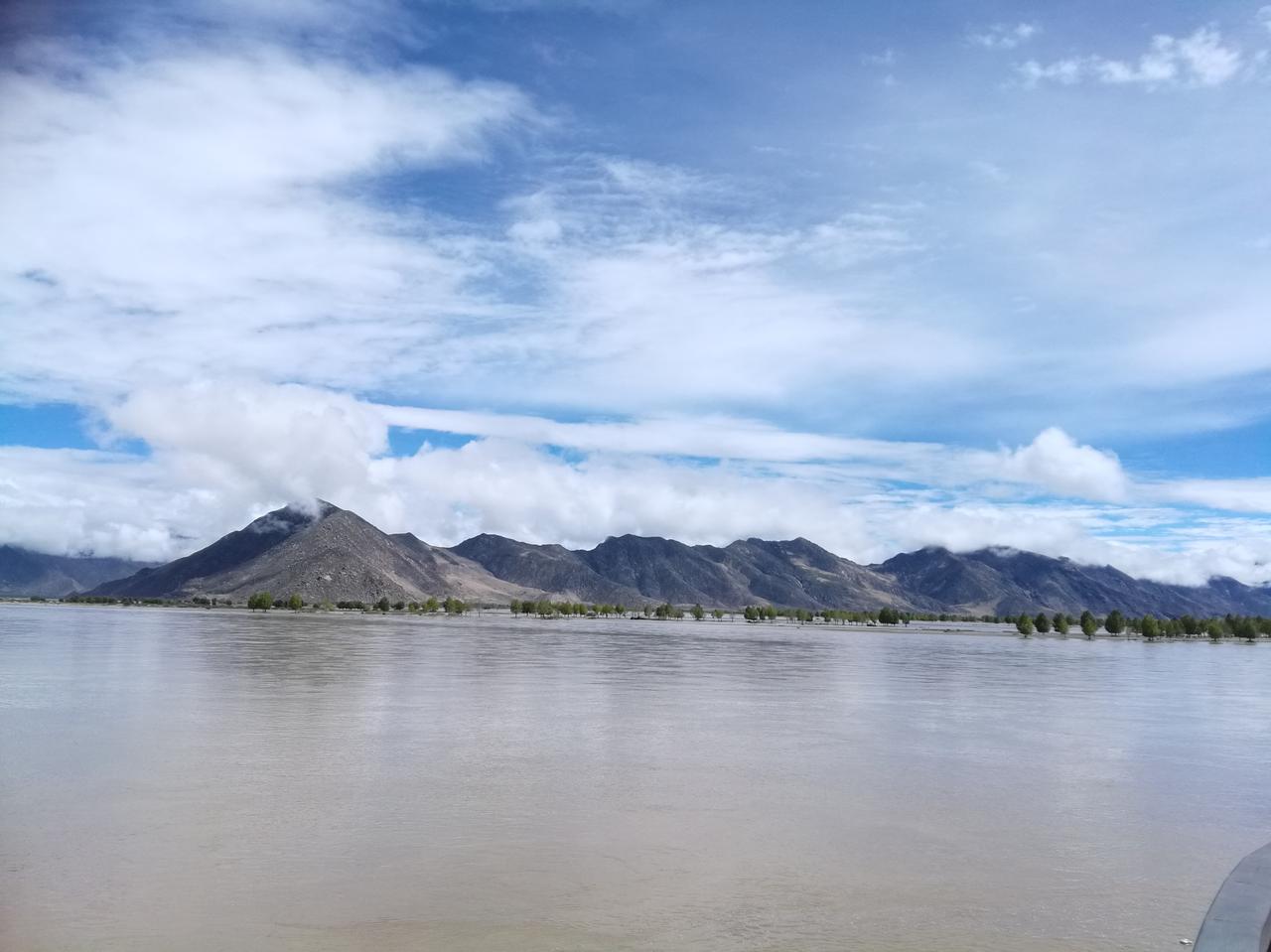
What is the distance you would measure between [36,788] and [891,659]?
77106mm

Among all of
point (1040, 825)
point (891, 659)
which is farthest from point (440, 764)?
point (891, 659)

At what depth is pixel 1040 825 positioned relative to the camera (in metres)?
19.9

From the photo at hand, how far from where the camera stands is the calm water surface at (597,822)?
13.4 m

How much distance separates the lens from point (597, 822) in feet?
61.7

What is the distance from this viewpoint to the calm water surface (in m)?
13.4

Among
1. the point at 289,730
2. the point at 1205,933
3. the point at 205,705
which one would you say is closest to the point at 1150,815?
the point at 1205,933

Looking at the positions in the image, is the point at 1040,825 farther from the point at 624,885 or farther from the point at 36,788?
the point at 36,788

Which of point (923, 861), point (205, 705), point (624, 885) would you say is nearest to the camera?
point (624, 885)

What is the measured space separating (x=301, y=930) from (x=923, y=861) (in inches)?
407

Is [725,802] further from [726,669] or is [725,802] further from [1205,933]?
[726,669]

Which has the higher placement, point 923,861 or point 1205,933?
point 1205,933

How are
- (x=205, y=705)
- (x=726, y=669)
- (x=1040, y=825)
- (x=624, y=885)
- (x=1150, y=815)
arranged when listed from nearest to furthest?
(x=624, y=885) → (x=1040, y=825) → (x=1150, y=815) → (x=205, y=705) → (x=726, y=669)

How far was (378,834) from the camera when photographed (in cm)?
1745

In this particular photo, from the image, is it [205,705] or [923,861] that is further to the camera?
[205,705]
